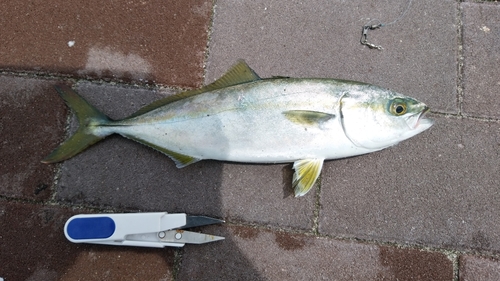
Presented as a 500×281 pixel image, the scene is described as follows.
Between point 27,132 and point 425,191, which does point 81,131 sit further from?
point 425,191

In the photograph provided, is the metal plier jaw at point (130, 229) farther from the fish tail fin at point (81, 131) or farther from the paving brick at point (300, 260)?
the fish tail fin at point (81, 131)

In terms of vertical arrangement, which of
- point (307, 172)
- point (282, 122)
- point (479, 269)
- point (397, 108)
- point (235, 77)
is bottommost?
point (479, 269)

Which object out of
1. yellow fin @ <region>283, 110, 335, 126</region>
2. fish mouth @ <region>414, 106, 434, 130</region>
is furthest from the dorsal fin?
fish mouth @ <region>414, 106, 434, 130</region>

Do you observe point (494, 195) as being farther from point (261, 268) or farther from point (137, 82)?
point (137, 82)

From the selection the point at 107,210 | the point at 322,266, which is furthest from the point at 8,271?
the point at 322,266

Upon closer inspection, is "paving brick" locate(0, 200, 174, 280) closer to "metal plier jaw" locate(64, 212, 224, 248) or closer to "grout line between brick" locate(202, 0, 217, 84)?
"metal plier jaw" locate(64, 212, 224, 248)

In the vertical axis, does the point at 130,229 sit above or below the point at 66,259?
above

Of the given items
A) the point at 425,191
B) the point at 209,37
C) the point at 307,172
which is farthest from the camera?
the point at 209,37

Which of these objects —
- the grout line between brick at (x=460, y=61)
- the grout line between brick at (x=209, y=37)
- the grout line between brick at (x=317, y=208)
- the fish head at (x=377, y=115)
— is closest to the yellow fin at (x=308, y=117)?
the fish head at (x=377, y=115)

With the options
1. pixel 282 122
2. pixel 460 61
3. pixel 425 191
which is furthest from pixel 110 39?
pixel 460 61
